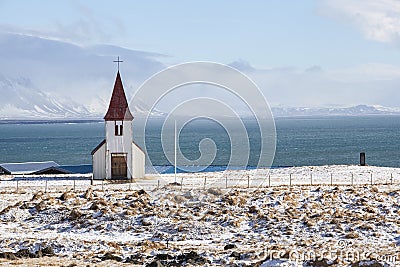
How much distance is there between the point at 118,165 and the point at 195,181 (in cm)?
578

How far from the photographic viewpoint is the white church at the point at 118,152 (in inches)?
1818

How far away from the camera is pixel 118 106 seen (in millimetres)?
47719

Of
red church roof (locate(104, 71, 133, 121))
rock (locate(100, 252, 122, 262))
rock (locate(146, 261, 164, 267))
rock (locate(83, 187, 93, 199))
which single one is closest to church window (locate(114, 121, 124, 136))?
red church roof (locate(104, 71, 133, 121))

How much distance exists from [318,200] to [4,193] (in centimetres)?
1648

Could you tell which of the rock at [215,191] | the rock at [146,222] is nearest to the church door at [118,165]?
the rock at [215,191]

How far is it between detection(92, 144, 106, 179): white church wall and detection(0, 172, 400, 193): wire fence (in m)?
0.62

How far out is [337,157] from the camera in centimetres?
10594

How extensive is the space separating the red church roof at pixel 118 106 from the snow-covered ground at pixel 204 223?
574 centimetres

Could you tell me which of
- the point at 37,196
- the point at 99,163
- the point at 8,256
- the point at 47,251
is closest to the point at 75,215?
the point at 37,196

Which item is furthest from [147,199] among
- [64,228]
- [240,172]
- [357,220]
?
[240,172]

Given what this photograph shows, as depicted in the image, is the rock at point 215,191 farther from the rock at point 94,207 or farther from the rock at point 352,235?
the rock at point 352,235

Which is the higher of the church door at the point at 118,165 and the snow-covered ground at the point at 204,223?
the church door at the point at 118,165

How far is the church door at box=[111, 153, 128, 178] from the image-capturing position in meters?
46.2

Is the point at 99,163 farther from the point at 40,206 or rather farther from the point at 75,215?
the point at 75,215
